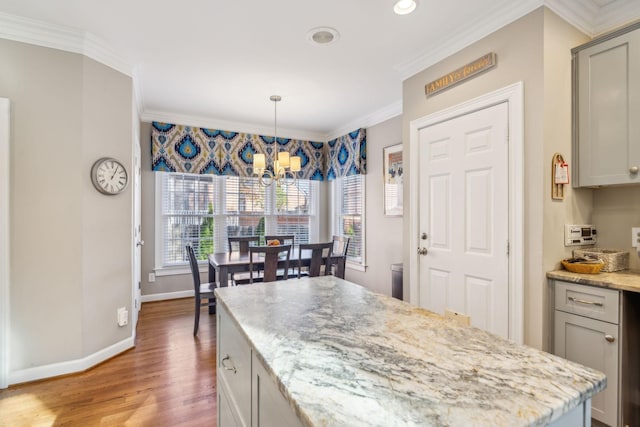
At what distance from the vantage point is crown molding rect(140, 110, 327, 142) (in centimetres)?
446

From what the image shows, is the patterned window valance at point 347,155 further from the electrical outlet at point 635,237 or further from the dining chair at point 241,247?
the electrical outlet at point 635,237

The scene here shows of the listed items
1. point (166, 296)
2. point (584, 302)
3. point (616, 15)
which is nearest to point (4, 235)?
point (166, 296)

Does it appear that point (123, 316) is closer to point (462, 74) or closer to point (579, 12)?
point (462, 74)

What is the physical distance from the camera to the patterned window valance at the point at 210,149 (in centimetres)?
448

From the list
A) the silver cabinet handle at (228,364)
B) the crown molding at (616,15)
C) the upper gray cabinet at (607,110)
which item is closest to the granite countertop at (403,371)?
the silver cabinet handle at (228,364)

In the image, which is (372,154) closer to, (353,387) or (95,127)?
(95,127)

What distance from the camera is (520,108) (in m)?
2.13

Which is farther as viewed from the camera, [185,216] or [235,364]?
[185,216]

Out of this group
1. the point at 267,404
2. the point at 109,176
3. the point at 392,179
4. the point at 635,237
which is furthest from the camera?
the point at 392,179

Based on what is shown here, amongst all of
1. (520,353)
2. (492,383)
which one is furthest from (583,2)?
(492,383)

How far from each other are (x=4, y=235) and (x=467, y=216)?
11.2 feet

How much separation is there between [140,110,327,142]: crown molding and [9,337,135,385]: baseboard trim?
2.99 m

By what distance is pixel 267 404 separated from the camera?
89 cm

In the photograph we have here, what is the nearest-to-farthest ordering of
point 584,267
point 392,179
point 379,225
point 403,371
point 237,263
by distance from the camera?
1. point 403,371
2. point 584,267
3. point 237,263
4. point 392,179
5. point 379,225
